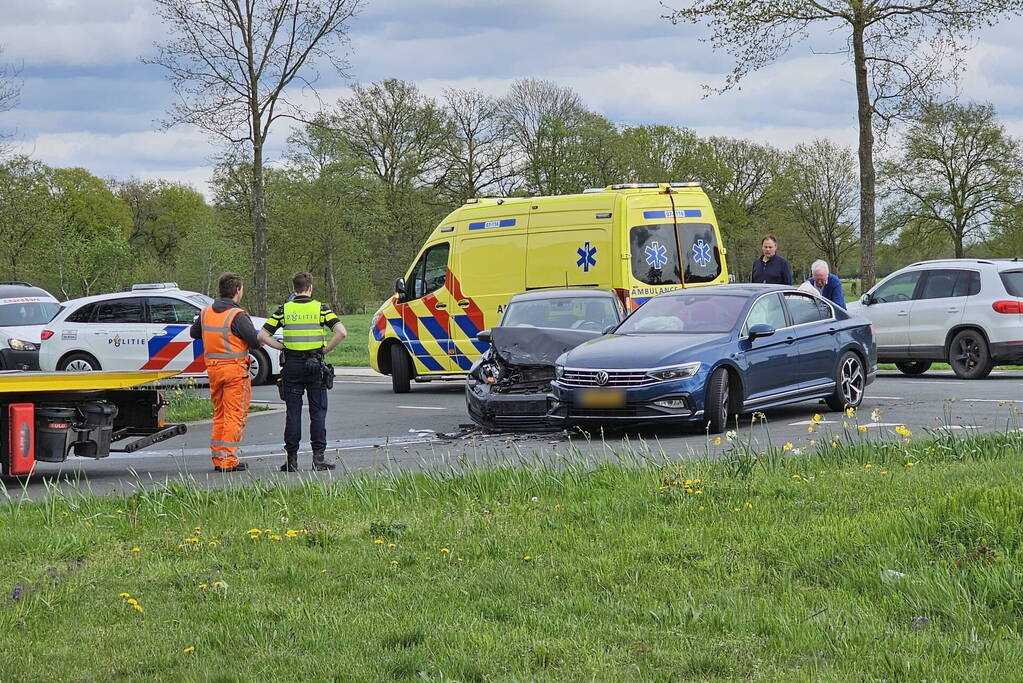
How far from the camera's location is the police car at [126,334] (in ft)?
Result: 70.5

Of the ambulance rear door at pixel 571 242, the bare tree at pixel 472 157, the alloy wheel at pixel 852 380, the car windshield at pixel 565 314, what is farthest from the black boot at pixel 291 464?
the bare tree at pixel 472 157

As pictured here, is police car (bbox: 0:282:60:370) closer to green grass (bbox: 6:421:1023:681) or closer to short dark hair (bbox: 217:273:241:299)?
short dark hair (bbox: 217:273:241:299)

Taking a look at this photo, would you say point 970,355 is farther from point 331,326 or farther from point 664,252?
point 331,326

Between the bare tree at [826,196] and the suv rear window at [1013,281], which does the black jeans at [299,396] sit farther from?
the bare tree at [826,196]

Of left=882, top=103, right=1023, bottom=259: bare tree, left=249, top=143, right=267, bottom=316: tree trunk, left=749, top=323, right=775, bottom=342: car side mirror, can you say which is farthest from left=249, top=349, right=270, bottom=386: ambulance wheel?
left=882, top=103, right=1023, bottom=259: bare tree

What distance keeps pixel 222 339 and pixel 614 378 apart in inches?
144

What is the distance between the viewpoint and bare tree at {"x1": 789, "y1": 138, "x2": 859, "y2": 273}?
6159 centimetres

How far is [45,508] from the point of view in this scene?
26.6 ft

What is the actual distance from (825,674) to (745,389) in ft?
27.2

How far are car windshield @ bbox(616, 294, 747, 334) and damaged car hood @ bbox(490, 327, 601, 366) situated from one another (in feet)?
1.84

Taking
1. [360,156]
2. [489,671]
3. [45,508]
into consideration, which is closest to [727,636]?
[489,671]

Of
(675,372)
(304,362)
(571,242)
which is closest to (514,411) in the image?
(675,372)

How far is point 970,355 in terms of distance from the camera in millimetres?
18422

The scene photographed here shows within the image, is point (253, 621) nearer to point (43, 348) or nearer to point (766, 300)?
point (766, 300)
